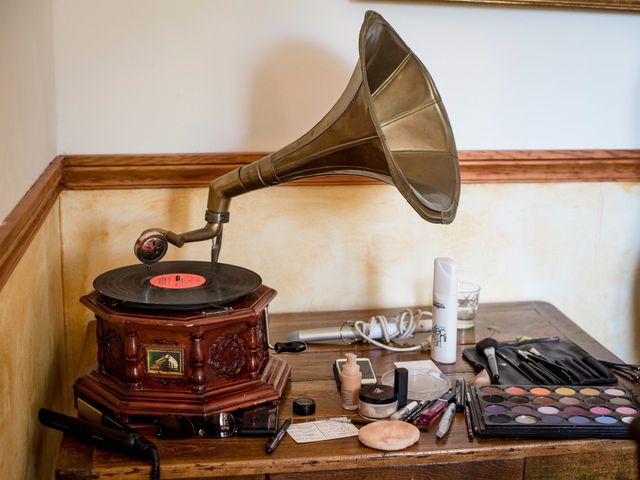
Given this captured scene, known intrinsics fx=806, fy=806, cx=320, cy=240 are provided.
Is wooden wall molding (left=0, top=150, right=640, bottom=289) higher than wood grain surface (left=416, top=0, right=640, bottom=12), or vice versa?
wood grain surface (left=416, top=0, right=640, bottom=12)

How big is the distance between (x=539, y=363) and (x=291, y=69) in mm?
914

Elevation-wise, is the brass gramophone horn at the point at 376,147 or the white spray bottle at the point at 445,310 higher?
the brass gramophone horn at the point at 376,147

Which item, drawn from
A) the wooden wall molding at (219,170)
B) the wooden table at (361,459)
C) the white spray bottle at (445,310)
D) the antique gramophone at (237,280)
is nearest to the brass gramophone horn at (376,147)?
the antique gramophone at (237,280)

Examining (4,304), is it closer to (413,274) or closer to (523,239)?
(413,274)

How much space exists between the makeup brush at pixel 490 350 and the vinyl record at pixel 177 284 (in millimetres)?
532

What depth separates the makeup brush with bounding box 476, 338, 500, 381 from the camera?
1695 millimetres

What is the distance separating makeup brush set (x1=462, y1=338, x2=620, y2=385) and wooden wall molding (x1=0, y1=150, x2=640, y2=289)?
0.50 m

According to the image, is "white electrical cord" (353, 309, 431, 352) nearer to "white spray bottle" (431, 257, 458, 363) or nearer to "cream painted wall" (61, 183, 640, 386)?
"white spray bottle" (431, 257, 458, 363)

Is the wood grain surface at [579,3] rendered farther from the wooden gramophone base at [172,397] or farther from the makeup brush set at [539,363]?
the wooden gramophone base at [172,397]

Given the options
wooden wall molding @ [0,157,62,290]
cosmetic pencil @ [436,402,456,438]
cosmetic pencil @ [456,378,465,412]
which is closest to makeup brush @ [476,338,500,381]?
cosmetic pencil @ [456,378,465,412]

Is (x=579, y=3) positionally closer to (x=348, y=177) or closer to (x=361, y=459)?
(x=348, y=177)

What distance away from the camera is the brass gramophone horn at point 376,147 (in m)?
1.58

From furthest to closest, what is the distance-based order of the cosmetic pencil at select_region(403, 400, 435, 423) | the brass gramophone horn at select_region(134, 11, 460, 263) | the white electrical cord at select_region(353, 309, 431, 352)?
1. the white electrical cord at select_region(353, 309, 431, 352)
2. the brass gramophone horn at select_region(134, 11, 460, 263)
3. the cosmetic pencil at select_region(403, 400, 435, 423)

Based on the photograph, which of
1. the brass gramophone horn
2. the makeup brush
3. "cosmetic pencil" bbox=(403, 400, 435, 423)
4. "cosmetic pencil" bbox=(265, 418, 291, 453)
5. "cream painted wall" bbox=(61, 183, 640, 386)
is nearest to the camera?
"cosmetic pencil" bbox=(265, 418, 291, 453)
